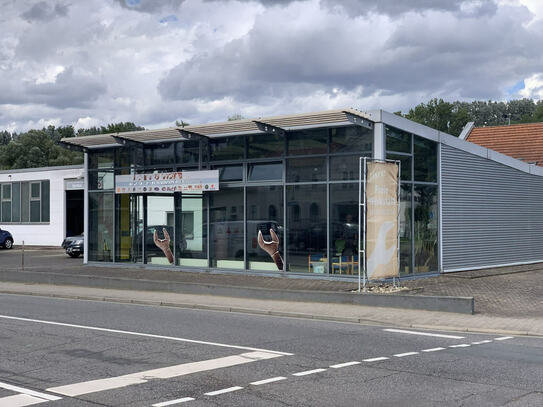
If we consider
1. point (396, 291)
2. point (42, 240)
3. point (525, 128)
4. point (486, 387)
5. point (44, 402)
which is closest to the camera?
point (44, 402)

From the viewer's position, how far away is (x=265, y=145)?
2280 centimetres

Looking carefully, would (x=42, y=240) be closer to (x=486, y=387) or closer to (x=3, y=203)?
(x=3, y=203)

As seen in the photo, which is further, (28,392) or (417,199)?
(417,199)

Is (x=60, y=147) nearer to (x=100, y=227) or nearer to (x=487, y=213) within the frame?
(x=100, y=227)

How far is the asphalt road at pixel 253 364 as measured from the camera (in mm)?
8016

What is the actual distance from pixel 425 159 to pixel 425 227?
2131 mm

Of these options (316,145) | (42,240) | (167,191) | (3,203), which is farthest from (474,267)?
(3,203)

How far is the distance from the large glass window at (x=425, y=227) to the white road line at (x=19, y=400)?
15.5m

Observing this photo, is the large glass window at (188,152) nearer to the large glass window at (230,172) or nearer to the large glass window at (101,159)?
the large glass window at (230,172)

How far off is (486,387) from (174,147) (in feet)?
60.4

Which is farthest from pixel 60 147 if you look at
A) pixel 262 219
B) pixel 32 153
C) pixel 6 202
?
pixel 262 219

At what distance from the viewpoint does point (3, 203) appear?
46.7 m

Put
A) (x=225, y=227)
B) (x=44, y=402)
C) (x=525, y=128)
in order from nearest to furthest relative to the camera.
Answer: (x=44, y=402) → (x=225, y=227) → (x=525, y=128)

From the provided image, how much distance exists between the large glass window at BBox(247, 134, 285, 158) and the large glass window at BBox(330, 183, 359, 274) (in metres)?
2.34
